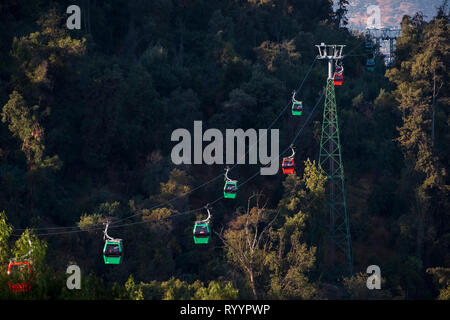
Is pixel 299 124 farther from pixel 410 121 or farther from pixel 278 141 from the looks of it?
pixel 410 121

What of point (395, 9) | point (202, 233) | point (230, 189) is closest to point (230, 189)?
point (230, 189)

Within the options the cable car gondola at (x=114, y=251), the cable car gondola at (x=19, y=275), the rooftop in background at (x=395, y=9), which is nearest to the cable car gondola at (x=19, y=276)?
the cable car gondola at (x=19, y=275)

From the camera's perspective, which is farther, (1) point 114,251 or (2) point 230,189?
(2) point 230,189

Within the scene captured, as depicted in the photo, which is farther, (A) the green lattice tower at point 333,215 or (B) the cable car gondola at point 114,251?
(A) the green lattice tower at point 333,215

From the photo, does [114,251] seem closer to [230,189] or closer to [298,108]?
[230,189]

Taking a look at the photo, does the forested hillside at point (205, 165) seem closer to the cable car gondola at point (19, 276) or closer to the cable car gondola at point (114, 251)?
the cable car gondola at point (114, 251)

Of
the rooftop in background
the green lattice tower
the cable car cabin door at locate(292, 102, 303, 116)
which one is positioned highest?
the rooftop in background

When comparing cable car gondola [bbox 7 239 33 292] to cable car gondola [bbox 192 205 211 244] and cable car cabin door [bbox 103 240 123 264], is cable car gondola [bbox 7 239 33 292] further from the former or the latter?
cable car gondola [bbox 192 205 211 244]

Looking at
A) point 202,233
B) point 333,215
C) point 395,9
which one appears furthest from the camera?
point 395,9

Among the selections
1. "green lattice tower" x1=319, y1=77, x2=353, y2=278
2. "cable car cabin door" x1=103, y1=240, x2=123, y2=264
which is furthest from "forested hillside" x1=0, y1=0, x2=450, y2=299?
"cable car cabin door" x1=103, y1=240, x2=123, y2=264
